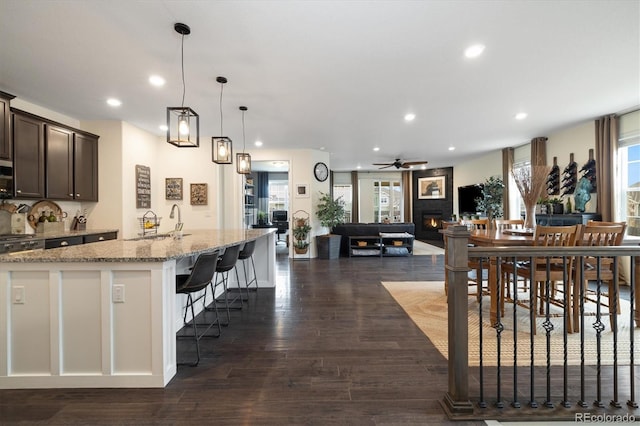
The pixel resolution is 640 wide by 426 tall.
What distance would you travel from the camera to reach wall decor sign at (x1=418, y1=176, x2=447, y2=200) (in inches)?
415

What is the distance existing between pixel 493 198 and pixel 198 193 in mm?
7482

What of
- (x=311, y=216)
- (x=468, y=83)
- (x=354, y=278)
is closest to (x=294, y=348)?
(x=354, y=278)

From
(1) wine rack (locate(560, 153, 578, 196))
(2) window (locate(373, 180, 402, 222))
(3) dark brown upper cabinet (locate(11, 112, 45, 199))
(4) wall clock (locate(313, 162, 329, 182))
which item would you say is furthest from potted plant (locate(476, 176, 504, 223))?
(3) dark brown upper cabinet (locate(11, 112, 45, 199))

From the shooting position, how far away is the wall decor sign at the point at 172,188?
6.14m

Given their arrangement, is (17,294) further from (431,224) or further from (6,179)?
(431,224)

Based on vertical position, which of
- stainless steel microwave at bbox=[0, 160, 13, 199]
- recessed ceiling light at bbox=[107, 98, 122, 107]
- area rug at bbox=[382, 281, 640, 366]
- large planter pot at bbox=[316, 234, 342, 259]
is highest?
recessed ceiling light at bbox=[107, 98, 122, 107]

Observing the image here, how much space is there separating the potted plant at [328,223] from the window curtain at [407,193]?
4.91m

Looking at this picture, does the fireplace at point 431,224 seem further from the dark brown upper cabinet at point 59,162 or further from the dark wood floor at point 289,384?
the dark brown upper cabinet at point 59,162

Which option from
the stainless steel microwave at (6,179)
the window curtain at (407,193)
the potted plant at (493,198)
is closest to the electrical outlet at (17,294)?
the stainless steel microwave at (6,179)

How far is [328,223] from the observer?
23.4 ft

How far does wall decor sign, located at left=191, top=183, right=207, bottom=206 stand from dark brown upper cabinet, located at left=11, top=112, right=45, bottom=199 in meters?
2.52

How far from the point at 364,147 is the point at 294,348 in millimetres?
5727

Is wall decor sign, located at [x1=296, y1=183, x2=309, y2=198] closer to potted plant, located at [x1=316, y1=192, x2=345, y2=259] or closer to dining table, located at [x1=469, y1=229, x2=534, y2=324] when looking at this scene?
potted plant, located at [x1=316, y1=192, x2=345, y2=259]

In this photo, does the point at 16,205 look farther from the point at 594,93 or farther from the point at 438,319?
the point at 594,93
